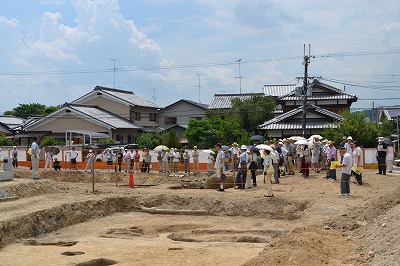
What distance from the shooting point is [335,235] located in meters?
13.9

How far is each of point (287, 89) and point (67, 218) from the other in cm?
4545

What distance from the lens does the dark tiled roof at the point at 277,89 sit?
61125 mm

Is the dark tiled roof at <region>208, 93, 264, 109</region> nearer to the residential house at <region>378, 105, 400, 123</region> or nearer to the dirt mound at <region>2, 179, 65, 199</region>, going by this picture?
the residential house at <region>378, 105, 400, 123</region>

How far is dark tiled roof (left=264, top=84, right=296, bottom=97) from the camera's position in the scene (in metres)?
61.1

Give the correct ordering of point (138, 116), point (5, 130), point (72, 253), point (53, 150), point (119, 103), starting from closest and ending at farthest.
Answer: point (72, 253) < point (53, 150) < point (119, 103) < point (138, 116) < point (5, 130)

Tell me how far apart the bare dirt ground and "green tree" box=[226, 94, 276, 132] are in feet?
80.4

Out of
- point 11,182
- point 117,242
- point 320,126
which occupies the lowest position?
point 117,242

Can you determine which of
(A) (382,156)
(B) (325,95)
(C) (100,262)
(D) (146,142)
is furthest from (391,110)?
(C) (100,262)

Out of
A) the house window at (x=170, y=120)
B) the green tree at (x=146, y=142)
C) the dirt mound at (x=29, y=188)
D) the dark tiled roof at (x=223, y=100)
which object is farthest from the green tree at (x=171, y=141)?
the dirt mound at (x=29, y=188)

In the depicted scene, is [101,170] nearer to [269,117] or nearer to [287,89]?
[269,117]

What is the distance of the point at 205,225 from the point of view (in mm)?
18578

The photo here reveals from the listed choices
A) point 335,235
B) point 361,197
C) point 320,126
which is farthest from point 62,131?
point 335,235

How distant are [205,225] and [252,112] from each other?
33.7m

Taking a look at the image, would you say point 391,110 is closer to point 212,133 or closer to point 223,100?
point 223,100
